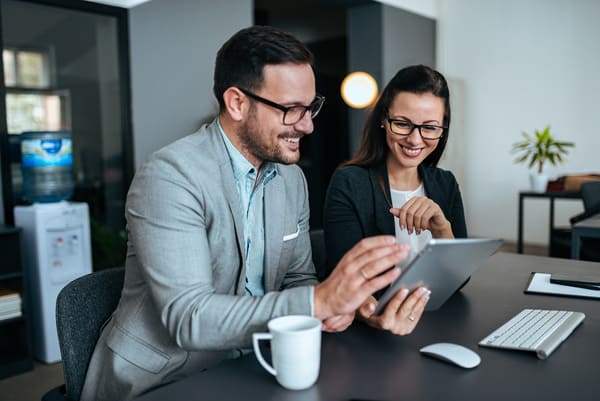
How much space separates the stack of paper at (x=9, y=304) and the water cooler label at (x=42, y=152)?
0.76 meters

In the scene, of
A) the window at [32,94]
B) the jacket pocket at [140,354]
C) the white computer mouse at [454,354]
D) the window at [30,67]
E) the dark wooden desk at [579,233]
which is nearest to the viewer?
the white computer mouse at [454,354]

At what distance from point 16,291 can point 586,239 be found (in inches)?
127

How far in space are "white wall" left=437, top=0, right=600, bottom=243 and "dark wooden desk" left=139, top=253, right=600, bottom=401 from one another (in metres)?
5.24

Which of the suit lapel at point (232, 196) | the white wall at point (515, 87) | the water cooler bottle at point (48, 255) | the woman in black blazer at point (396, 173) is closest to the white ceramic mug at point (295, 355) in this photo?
the suit lapel at point (232, 196)

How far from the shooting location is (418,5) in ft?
21.5

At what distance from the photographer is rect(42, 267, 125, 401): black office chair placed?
1.17m

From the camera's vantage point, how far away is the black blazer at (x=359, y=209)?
1.67 meters

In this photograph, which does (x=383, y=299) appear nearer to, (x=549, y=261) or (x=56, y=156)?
(x=549, y=261)

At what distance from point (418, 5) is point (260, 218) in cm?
593

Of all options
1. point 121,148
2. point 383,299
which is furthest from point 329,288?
point 121,148

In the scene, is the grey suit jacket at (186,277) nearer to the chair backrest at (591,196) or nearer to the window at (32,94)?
the chair backrest at (591,196)

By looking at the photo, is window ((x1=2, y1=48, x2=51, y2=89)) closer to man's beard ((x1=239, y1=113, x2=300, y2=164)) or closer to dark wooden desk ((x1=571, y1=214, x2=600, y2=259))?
man's beard ((x1=239, y1=113, x2=300, y2=164))

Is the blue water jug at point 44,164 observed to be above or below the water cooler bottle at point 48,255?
above

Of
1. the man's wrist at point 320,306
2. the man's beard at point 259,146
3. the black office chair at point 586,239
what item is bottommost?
the black office chair at point 586,239
